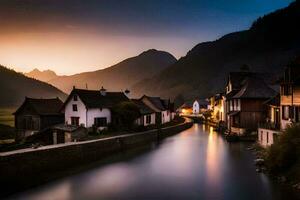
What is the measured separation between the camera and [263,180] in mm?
29531

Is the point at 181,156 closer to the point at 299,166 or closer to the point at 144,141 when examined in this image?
the point at 144,141

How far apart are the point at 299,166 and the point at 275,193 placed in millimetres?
3360

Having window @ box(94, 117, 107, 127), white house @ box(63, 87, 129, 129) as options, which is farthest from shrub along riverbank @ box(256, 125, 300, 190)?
window @ box(94, 117, 107, 127)

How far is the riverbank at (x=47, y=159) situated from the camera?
28.4 m

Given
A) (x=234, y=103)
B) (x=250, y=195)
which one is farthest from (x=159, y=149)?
(x=250, y=195)

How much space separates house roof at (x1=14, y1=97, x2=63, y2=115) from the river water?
639 inches

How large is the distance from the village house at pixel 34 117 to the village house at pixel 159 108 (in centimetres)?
2754

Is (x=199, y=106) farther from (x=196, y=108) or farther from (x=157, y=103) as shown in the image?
(x=157, y=103)

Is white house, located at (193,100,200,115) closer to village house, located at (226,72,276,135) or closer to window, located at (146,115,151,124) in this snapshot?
window, located at (146,115,151,124)

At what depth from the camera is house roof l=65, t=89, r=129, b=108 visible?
178 feet

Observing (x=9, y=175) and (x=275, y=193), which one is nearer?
(x=275, y=193)

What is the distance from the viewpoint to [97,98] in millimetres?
57000

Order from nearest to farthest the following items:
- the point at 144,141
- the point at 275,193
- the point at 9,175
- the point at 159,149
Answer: the point at 275,193, the point at 9,175, the point at 159,149, the point at 144,141

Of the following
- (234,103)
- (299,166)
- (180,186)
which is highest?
(234,103)
